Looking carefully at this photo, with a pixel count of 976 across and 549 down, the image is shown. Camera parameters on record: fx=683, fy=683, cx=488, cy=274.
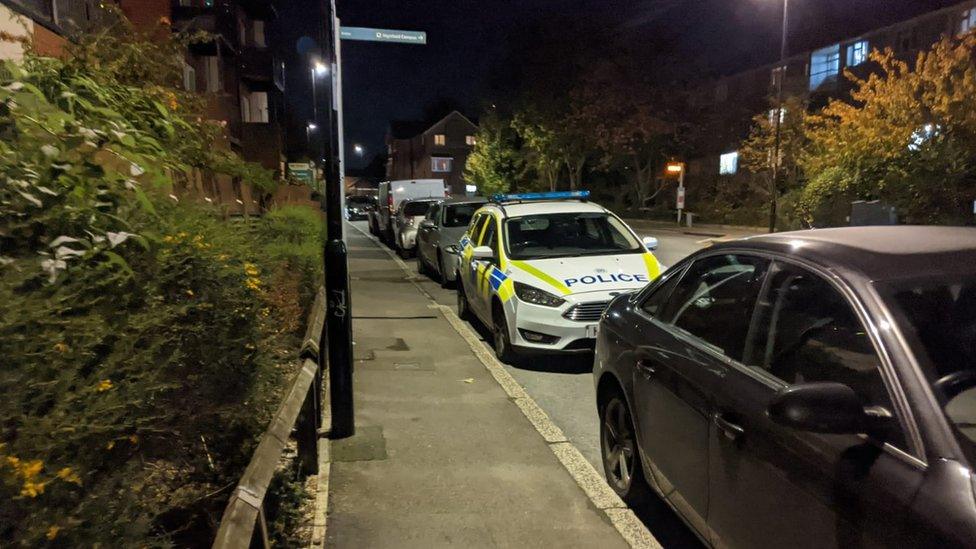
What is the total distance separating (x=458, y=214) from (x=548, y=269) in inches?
326

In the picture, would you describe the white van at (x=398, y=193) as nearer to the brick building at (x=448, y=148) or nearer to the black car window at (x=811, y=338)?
the black car window at (x=811, y=338)

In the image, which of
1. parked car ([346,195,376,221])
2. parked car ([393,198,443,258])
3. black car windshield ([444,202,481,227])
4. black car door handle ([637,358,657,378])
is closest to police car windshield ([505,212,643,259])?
black car door handle ([637,358,657,378])

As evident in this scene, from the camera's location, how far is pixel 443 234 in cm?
1409

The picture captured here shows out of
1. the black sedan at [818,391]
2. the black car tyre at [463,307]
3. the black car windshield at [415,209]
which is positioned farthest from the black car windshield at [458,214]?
the black sedan at [818,391]

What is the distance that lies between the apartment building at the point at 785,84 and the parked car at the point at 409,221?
20582mm

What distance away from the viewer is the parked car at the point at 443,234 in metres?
13.7

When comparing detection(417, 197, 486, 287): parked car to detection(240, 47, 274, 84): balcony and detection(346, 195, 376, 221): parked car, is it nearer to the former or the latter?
detection(240, 47, 274, 84): balcony

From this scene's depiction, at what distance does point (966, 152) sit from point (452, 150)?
65.4 m

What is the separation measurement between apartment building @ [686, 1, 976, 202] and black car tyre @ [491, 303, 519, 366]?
2889 cm

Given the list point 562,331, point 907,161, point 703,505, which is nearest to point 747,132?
point 907,161

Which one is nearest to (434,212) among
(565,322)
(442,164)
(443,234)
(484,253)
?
(443,234)

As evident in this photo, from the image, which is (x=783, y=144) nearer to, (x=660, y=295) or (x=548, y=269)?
(x=548, y=269)

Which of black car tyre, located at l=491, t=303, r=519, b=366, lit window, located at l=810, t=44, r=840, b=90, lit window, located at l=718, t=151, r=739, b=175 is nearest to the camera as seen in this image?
black car tyre, located at l=491, t=303, r=519, b=366

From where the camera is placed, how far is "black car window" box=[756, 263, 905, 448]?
2.47 m
